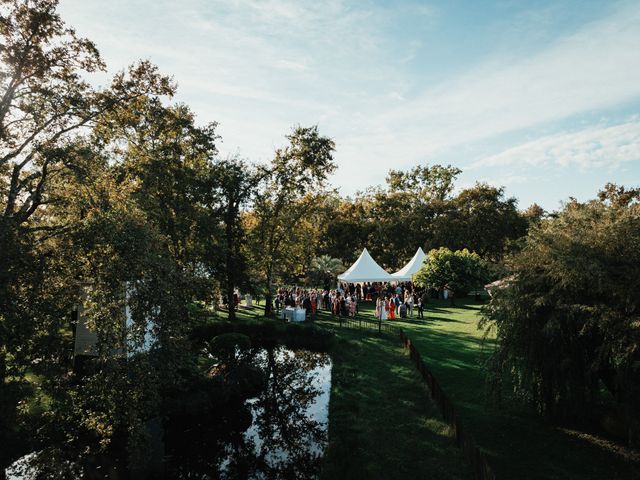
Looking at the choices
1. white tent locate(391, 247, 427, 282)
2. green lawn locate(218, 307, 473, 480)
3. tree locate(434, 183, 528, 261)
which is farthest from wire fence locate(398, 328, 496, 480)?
tree locate(434, 183, 528, 261)

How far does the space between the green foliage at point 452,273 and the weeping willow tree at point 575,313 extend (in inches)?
800

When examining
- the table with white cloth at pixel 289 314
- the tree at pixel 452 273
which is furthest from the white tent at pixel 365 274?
the table with white cloth at pixel 289 314

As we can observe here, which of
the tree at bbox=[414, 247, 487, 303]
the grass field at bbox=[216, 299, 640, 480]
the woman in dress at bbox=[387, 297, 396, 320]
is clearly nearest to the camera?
the grass field at bbox=[216, 299, 640, 480]

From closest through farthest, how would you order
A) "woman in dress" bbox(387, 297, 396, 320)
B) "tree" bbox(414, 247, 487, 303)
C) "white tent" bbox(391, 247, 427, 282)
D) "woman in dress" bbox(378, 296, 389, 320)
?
"woman in dress" bbox(378, 296, 389, 320) → "woman in dress" bbox(387, 297, 396, 320) → "tree" bbox(414, 247, 487, 303) → "white tent" bbox(391, 247, 427, 282)

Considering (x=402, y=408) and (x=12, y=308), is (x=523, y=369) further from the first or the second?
(x=12, y=308)

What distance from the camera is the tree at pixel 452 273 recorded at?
1188 inches

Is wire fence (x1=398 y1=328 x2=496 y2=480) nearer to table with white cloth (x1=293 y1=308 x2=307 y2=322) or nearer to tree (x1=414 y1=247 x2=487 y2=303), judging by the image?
table with white cloth (x1=293 y1=308 x2=307 y2=322)

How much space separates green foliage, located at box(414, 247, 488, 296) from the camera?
30.2 meters

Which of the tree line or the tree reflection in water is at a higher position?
the tree line

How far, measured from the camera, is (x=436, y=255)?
31656 millimetres

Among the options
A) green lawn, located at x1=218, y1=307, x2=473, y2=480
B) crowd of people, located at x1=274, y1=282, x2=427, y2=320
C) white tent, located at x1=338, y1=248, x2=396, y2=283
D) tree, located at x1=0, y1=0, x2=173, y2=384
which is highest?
tree, located at x1=0, y1=0, x2=173, y2=384

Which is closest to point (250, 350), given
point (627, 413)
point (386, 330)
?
point (386, 330)

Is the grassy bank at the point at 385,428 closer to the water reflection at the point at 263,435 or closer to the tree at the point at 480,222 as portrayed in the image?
the water reflection at the point at 263,435

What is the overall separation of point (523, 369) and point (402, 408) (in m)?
3.44
